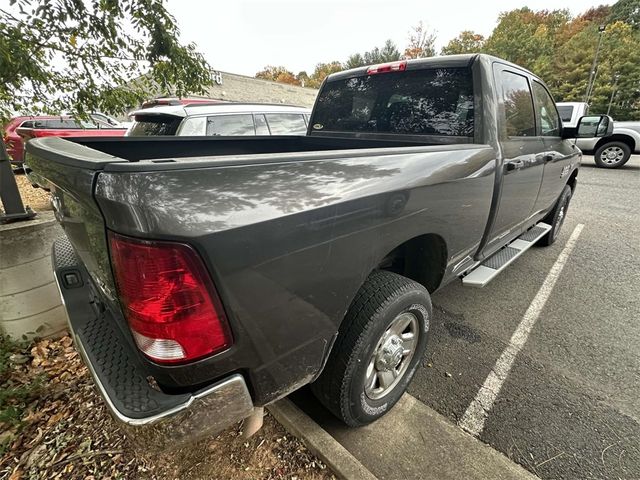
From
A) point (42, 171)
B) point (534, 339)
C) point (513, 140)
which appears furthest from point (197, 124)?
point (534, 339)

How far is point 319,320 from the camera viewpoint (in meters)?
1.29

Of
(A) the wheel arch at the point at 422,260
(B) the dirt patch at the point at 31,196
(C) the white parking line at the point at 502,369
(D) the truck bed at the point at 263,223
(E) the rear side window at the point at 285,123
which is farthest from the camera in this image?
(E) the rear side window at the point at 285,123

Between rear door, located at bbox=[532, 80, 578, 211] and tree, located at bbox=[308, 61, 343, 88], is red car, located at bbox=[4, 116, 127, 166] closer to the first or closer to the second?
rear door, located at bbox=[532, 80, 578, 211]

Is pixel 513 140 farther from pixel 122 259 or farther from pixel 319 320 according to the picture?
pixel 122 259

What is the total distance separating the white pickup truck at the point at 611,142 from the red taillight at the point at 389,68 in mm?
10128

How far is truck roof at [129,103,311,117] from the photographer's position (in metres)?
4.88

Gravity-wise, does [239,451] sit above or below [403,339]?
below

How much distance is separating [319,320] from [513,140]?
7.25 ft

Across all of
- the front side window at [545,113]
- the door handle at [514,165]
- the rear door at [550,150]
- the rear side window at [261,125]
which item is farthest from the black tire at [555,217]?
the rear side window at [261,125]

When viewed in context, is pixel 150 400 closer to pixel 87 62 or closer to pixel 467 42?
pixel 87 62

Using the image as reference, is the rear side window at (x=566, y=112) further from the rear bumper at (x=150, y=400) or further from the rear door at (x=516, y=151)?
the rear bumper at (x=150, y=400)

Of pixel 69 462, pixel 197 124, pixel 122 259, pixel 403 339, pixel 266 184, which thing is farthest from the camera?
pixel 197 124

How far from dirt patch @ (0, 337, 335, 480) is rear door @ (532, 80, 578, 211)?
127 inches

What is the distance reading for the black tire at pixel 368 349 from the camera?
156cm
